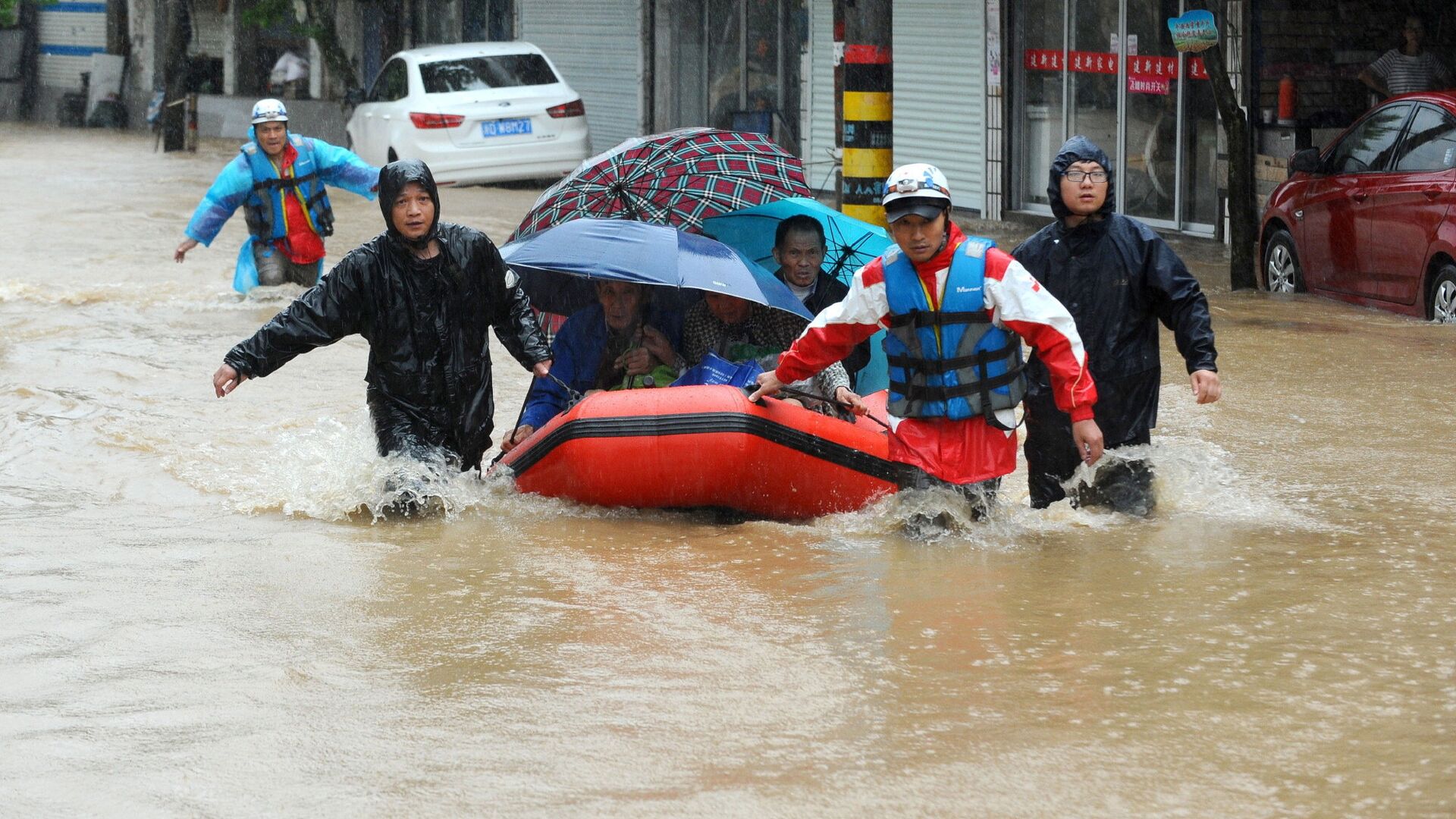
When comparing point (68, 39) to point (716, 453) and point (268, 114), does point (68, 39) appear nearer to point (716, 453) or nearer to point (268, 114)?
point (268, 114)

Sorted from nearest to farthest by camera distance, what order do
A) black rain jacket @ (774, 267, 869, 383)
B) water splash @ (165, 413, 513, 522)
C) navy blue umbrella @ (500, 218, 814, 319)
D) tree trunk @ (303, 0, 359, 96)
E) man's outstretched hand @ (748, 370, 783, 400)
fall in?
man's outstretched hand @ (748, 370, 783, 400), navy blue umbrella @ (500, 218, 814, 319), water splash @ (165, 413, 513, 522), black rain jacket @ (774, 267, 869, 383), tree trunk @ (303, 0, 359, 96)

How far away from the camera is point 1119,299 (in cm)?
638

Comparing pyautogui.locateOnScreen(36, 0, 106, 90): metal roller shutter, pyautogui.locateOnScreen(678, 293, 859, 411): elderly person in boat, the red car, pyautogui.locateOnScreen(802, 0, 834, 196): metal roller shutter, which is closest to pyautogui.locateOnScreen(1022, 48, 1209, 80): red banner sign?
the red car

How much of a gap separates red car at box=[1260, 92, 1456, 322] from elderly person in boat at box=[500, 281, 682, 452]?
205 inches

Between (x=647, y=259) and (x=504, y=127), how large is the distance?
45.2 ft

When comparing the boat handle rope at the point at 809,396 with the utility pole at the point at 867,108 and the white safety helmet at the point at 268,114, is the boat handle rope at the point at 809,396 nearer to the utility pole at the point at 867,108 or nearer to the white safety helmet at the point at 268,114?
the utility pole at the point at 867,108

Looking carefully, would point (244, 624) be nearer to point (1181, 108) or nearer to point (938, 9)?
point (1181, 108)

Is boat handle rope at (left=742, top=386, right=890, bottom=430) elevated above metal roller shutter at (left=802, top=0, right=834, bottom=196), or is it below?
below

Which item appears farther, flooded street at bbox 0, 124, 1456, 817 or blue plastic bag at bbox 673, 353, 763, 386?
blue plastic bag at bbox 673, 353, 763, 386

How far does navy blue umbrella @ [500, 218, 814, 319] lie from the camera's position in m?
6.89

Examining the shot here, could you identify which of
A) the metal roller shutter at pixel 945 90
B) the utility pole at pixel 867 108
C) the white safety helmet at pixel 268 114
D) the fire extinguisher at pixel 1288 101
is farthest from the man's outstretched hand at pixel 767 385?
the metal roller shutter at pixel 945 90

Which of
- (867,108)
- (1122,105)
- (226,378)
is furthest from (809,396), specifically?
(1122,105)

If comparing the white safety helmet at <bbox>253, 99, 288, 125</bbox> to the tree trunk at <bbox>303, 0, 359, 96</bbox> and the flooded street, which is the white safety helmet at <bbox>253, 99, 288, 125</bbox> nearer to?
the flooded street

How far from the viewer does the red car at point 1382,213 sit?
34.8ft
